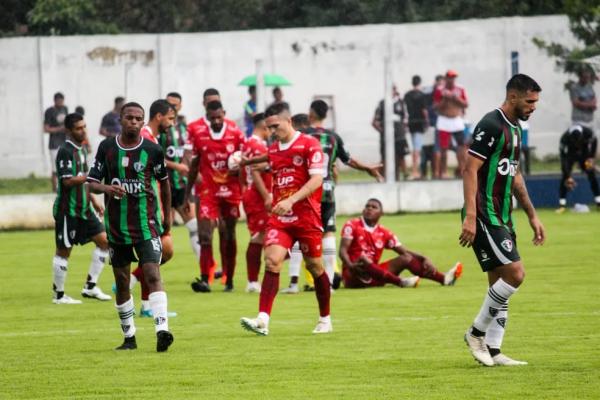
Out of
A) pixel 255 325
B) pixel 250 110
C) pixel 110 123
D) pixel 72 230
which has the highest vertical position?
pixel 250 110

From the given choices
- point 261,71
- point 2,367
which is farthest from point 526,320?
point 261,71

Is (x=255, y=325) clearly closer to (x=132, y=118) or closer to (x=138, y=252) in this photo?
(x=138, y=252)

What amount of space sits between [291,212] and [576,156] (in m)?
16.6

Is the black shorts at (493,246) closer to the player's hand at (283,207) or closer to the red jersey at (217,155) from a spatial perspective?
the player's hand at (283,207)

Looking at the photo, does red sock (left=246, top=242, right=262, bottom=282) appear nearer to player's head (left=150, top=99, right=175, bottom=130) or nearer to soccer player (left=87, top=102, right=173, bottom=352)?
player's head (left=150, top=99, right=175, bottom=130)

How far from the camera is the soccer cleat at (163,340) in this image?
39.8ft

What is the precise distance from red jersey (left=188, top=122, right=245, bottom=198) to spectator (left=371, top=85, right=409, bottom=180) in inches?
452

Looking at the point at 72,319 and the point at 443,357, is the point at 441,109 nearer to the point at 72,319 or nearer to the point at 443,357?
the point at 72,319

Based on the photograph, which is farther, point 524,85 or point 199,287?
point 199,287

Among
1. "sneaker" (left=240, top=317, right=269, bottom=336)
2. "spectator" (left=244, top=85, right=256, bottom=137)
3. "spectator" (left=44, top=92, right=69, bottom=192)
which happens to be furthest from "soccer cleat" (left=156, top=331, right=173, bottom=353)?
"spectator" (left=44, top=92, right=69, bottom=192)

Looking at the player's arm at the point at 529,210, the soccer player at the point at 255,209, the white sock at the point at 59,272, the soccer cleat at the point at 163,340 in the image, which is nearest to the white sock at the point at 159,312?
the soccer cleat at the point at 163,340

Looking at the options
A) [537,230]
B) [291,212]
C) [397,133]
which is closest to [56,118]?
[397,133]

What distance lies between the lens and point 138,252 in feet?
41.4

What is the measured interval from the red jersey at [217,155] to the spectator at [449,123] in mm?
12023
